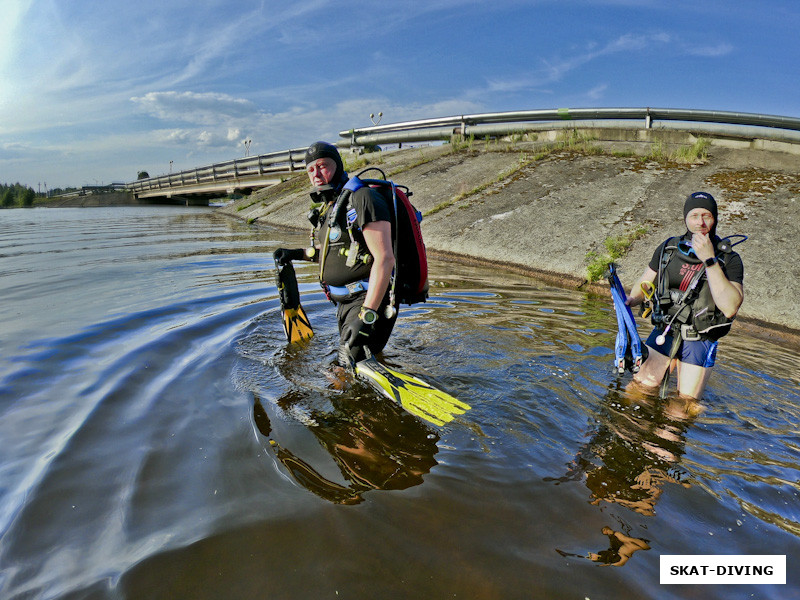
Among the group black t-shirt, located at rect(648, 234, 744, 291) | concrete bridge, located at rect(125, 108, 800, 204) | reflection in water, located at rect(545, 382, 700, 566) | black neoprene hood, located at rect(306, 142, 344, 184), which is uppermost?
concrete bridge, located at rect(125, 108, 800, 204)

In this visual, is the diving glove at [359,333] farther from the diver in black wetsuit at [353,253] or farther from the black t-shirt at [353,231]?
the black t-shirt at [353,231]

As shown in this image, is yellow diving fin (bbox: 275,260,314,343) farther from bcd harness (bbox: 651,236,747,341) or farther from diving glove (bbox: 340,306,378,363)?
bcd harness (bbox: 651,236,747,341)

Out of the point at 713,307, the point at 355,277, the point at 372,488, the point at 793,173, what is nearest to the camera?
the point at 372,488

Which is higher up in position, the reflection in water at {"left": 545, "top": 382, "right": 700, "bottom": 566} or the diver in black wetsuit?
the diver in black wetsuit

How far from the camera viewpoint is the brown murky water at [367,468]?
2.24m

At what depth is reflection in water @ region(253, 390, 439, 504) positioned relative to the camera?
9.58 ft

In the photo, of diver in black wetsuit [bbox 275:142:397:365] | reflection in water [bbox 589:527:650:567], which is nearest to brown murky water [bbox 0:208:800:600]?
reflection in water [bbox 589:527:650:567]

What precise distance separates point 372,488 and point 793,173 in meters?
11.2

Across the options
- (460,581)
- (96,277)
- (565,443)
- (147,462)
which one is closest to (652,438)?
(565,443)

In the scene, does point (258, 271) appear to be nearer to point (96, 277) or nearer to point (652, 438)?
point (96, 277)

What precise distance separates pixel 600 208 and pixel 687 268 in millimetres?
6334

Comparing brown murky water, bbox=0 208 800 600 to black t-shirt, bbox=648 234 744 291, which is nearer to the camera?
brown murky water, bbox=0 208 800 600

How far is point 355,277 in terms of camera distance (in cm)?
446

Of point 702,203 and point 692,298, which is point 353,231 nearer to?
point 702,203
